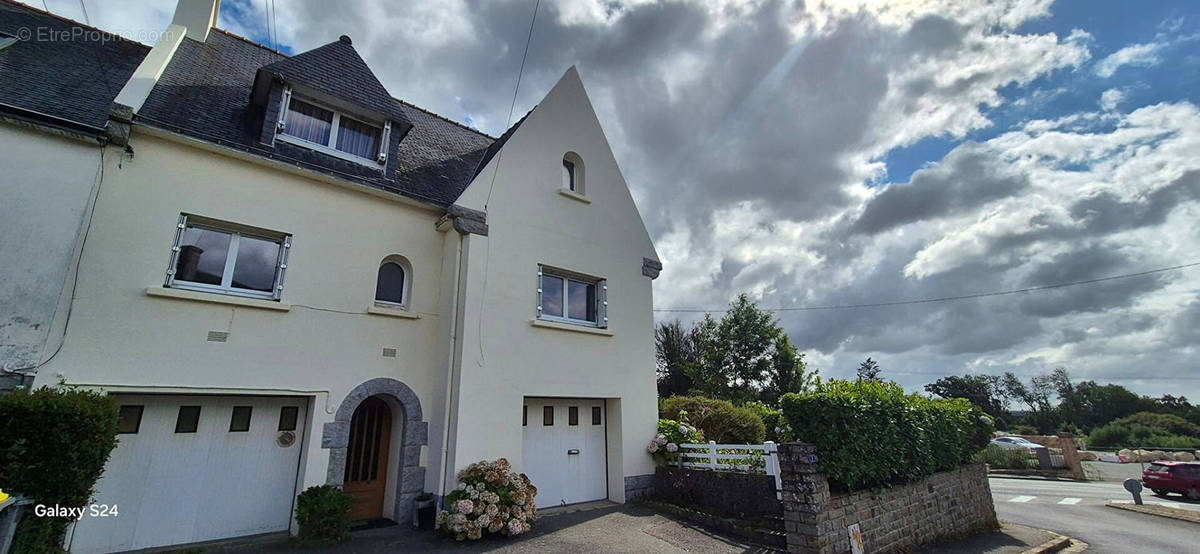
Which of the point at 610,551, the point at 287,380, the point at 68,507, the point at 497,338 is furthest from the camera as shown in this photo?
the point at 497,338

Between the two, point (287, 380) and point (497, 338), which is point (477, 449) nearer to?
point (497, 338)

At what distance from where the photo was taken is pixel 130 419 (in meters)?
5.97

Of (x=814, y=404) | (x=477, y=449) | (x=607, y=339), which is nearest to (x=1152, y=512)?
(x=814, y=404)

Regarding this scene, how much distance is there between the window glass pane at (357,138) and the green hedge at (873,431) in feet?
28.1

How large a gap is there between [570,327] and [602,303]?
3.70 ft

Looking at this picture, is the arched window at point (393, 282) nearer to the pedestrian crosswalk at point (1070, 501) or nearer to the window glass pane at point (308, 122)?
the window glass pane at point (308, 122)

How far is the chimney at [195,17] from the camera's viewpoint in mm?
9031

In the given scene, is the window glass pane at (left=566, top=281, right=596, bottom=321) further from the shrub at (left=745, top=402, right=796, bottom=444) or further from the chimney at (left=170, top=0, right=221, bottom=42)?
the chimney at (left=170, top=0, right=221, bottom=42)

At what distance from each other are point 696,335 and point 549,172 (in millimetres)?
21304

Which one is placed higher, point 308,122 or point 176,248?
point 308,122

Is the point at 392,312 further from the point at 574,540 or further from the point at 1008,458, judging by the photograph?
the point at 1008,458

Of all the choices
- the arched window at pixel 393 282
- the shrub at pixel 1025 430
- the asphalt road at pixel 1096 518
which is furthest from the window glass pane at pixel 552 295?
the shrub at pixel 1025 430

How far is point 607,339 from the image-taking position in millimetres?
9602

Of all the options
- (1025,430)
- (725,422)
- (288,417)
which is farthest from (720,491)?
(1025,430)
